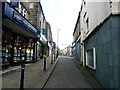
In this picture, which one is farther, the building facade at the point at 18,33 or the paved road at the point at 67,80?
the building facade at the point at 18,33

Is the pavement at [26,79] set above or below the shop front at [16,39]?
below

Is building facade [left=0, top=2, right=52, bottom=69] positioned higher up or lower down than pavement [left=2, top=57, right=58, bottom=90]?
higher up

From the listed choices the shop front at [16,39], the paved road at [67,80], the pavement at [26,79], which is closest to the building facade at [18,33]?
the shop front at [16,39]

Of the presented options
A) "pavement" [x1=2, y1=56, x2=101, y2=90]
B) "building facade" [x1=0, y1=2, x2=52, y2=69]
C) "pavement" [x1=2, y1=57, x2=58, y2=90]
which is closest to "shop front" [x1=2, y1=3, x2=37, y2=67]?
"building facade" [x1=0, y1=2, x2=52, y2=69]

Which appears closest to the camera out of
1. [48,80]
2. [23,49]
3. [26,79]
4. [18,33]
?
[26,79]

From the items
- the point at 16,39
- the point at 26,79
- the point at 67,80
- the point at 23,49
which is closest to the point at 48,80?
the point at 67,80

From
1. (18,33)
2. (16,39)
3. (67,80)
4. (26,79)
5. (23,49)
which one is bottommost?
(67,80)

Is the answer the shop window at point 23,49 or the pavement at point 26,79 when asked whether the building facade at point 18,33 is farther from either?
the pavement at point 26,79

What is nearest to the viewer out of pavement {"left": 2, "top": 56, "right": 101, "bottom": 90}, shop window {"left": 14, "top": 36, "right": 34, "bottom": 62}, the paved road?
pavement {"left": 2, "top": 56, "right": 101, "bottom": 90}

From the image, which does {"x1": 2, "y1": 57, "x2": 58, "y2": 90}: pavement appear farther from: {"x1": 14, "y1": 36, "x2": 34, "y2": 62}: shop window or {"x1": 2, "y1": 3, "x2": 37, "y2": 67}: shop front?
{"x1": 14, "y1": 36, "x2": 34, "y2": 62}: shop window

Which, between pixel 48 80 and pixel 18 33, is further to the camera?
pixel 18 33

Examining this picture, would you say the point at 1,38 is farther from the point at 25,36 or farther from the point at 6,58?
the point at 25,36

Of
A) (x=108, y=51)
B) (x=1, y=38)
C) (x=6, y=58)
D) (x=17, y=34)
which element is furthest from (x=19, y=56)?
(x=108, y=51)

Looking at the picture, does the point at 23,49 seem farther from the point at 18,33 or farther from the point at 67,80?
the point at 67,80
